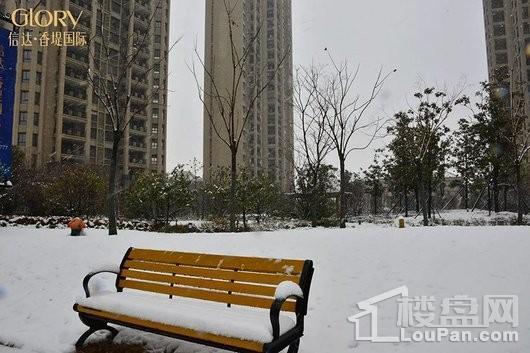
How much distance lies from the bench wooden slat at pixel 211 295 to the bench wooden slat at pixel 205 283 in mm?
49

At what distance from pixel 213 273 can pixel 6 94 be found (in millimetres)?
6949

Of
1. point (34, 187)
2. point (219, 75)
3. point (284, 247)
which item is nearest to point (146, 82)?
point (219, 75)

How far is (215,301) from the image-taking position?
371 cm

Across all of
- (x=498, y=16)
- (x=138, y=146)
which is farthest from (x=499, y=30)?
(x=138, y=146)

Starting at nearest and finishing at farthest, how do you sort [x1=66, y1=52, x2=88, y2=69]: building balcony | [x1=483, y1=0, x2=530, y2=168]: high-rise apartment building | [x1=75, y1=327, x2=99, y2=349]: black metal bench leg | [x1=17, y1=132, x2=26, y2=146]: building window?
[x1=75, y1=327, x2=99, y2=349]: black metal bench leg → [x1=17, y1=132, x2=26, y2=146]: building window → [x1=66, y1=52, x2=88, y2=69]: building balcony → [x1=483, y1=0, x2=530, y2=168]: high-rise apartment building

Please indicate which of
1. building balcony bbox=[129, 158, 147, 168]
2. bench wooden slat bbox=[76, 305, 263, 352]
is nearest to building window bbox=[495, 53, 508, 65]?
building balcony bbox=[129, 158, 147, 168]

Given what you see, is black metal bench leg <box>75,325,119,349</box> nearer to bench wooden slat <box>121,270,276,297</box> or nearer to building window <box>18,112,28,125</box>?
bench wooden slat <box>121,270,276,297</box>

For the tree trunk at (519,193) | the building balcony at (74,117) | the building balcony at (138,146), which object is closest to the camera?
the tree trunk at (519,193)

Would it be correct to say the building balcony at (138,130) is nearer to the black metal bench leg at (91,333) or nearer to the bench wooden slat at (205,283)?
the bench wooden slat at (205,283)

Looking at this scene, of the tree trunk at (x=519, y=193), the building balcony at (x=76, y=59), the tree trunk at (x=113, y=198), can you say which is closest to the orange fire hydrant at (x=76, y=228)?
the tree trunk at (x=113, y=198)

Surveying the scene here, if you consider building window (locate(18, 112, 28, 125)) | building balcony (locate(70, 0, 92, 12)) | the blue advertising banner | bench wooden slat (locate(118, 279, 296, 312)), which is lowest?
bench wooden slat (locate(118, 279, 296, 312))

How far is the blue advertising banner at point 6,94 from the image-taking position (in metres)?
7.62

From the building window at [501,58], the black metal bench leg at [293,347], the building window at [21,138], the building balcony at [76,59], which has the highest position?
the building window at [501,58]

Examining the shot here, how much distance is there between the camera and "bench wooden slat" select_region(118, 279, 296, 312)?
3.37 m
